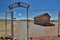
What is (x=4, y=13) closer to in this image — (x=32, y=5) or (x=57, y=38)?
(x=32, y=5)

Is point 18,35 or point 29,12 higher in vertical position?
point 29,12

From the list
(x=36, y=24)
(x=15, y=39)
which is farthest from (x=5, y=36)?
(x=36, y=24)

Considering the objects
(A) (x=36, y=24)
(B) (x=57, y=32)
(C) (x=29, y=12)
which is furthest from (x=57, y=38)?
(C) (x=29, y=12)

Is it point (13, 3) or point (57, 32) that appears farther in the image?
point (13, 3)

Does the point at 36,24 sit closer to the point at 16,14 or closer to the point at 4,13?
the point at 16,14

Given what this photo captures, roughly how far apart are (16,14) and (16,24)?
233 mm

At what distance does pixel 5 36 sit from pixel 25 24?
1.81 ft

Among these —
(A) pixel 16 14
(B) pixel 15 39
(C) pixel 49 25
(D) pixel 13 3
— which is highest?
(D) pixel 13 3

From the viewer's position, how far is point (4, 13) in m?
4.12

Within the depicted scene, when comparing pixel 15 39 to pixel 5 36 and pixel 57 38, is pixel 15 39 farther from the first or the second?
pixel 57 38

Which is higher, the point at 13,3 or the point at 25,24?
the point at 13,3

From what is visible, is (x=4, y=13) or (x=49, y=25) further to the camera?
(x=4, y=13)

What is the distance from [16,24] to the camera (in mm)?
4008

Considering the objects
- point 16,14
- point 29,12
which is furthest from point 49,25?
point 16,14
